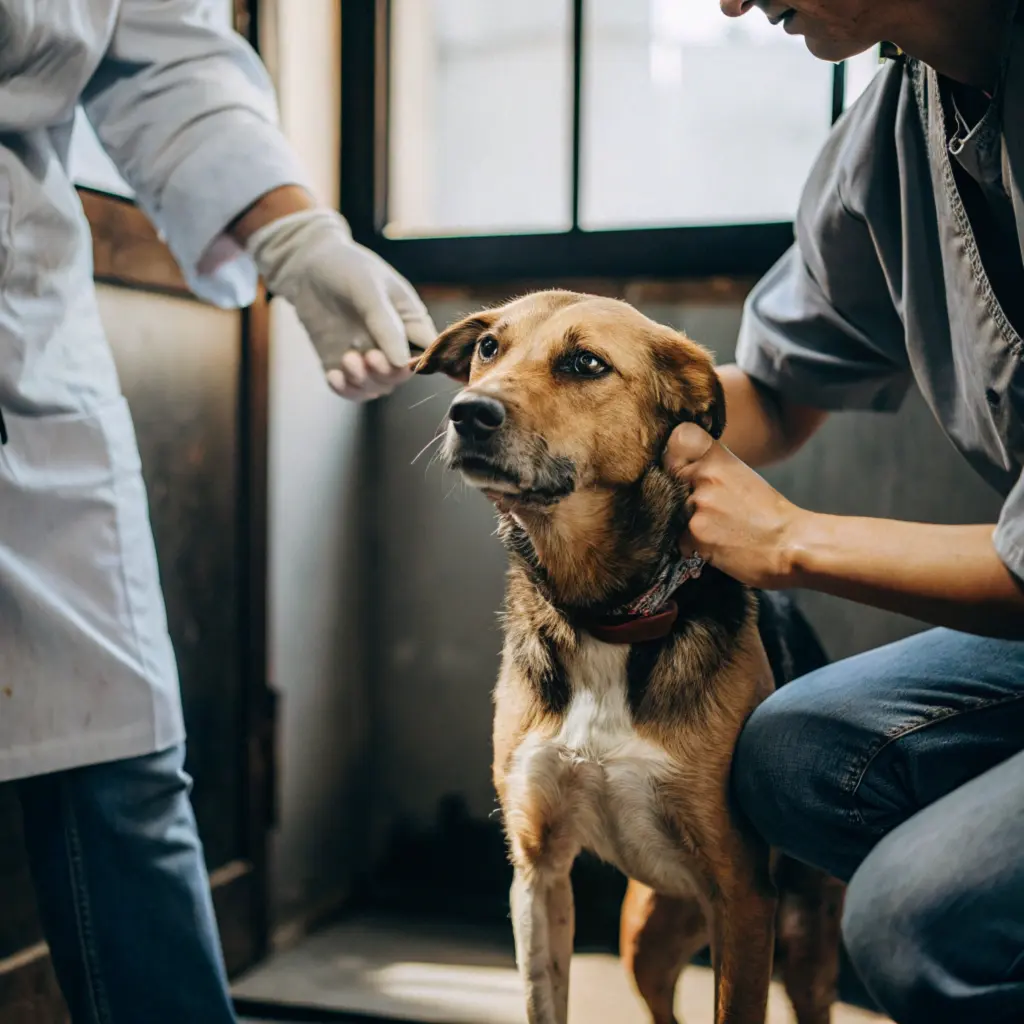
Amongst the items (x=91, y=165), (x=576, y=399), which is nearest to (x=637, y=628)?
(x=576, y=399)

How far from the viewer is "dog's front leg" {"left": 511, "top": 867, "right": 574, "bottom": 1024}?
1.29m

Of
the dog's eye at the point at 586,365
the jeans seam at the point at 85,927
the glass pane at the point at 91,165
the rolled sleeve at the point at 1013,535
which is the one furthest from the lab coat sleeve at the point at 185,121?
the rolled sleeve at the point at 1013,535

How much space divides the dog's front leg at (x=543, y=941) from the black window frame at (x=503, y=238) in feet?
4.39

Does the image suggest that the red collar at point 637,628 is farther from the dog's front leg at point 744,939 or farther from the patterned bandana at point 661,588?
the dog's front leg at point 744,939

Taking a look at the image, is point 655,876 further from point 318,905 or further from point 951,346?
point 318,905

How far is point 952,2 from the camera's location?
104 centimetres

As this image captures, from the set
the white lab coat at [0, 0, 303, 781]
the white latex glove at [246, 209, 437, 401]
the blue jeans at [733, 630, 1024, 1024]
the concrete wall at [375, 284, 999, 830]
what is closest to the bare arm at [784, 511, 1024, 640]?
the blue jeans at [733, 630, 1024, 1024]

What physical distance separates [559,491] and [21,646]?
603mm

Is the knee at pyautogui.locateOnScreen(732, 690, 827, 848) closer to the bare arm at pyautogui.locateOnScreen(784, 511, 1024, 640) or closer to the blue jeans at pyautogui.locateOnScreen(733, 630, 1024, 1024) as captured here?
the blue jeans at pyautogui.locateOnScreen(733, 630, 1024, 1024)

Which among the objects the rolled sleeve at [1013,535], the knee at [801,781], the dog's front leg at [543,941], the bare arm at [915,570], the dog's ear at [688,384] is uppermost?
the dog's ear at [688,384]

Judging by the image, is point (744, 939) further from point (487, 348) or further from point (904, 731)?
point (487, 348)

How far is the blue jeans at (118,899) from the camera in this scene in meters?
1.21

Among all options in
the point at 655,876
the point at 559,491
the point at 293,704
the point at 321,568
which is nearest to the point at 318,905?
the point at 293,704

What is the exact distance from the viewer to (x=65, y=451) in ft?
4.01
